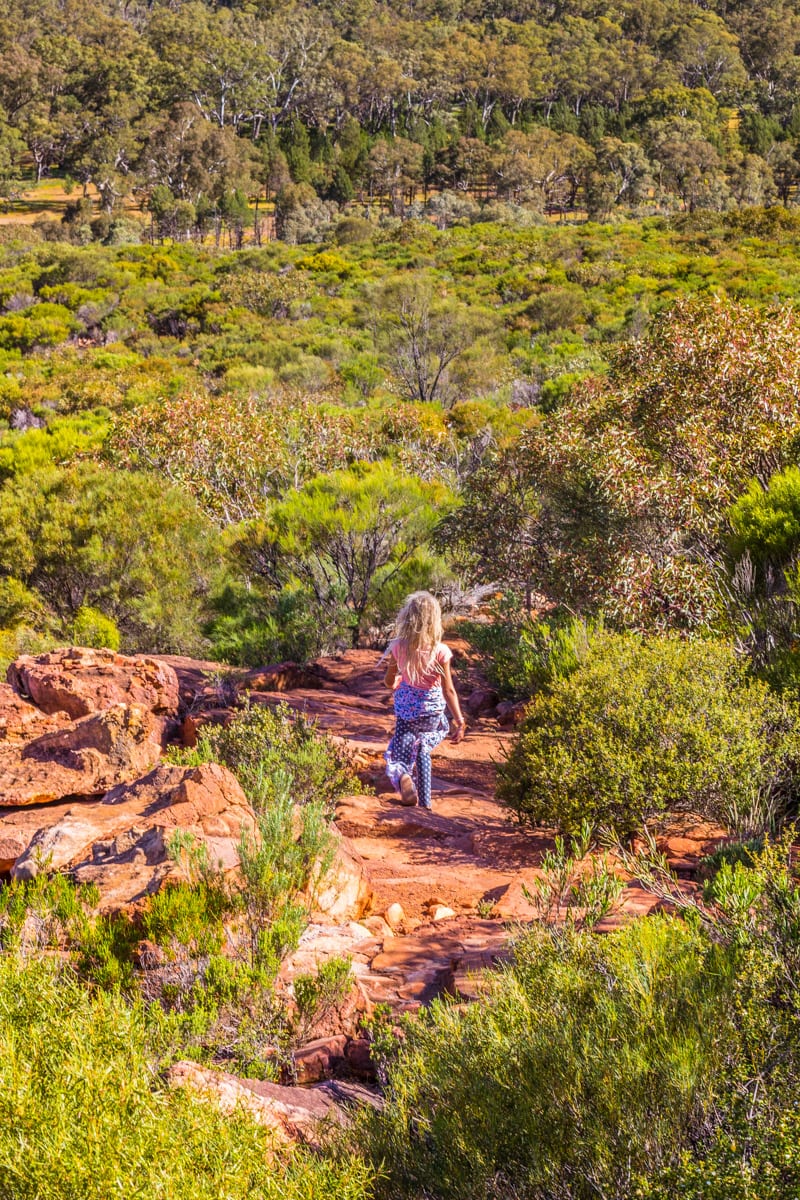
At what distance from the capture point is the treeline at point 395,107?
57750 mm

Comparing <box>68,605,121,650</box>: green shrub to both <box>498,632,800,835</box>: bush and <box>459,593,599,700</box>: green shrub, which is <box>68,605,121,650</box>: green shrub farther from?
<box>498,632,800,835</box>: bush

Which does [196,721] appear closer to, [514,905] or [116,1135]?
[514,905]

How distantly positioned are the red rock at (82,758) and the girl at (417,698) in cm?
160

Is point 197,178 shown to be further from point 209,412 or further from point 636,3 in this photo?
point 636,3

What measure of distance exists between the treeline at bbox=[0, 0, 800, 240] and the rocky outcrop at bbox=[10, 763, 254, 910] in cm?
4880

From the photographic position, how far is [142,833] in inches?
147

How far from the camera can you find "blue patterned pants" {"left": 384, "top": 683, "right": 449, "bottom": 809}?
504cm

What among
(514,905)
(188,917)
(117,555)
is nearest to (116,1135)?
(188,917)

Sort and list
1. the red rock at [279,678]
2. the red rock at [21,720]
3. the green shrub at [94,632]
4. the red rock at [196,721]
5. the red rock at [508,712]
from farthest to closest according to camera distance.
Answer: the green shrub at [94,632]
the red rock at [279,678]
the red rock at [508,712]
the red rock at [196,721]
the red rock at [21,720]

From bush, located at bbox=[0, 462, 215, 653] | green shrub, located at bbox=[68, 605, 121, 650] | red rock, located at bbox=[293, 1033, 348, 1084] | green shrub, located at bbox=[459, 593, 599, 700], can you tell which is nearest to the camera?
red rock, located at bbox=[293, 1033, 348, 1084]

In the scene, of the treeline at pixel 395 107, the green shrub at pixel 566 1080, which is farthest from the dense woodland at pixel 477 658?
the treeline at pixel 395 107

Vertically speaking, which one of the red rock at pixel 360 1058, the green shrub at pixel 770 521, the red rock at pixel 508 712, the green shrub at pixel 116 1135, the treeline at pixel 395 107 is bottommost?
the red rock at pixel 508 712

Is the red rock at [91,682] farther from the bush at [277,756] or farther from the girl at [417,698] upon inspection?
the girl at [417,698]

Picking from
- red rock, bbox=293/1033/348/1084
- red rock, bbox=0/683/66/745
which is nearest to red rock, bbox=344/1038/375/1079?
red rock, bbox=293/1033/348/1084
